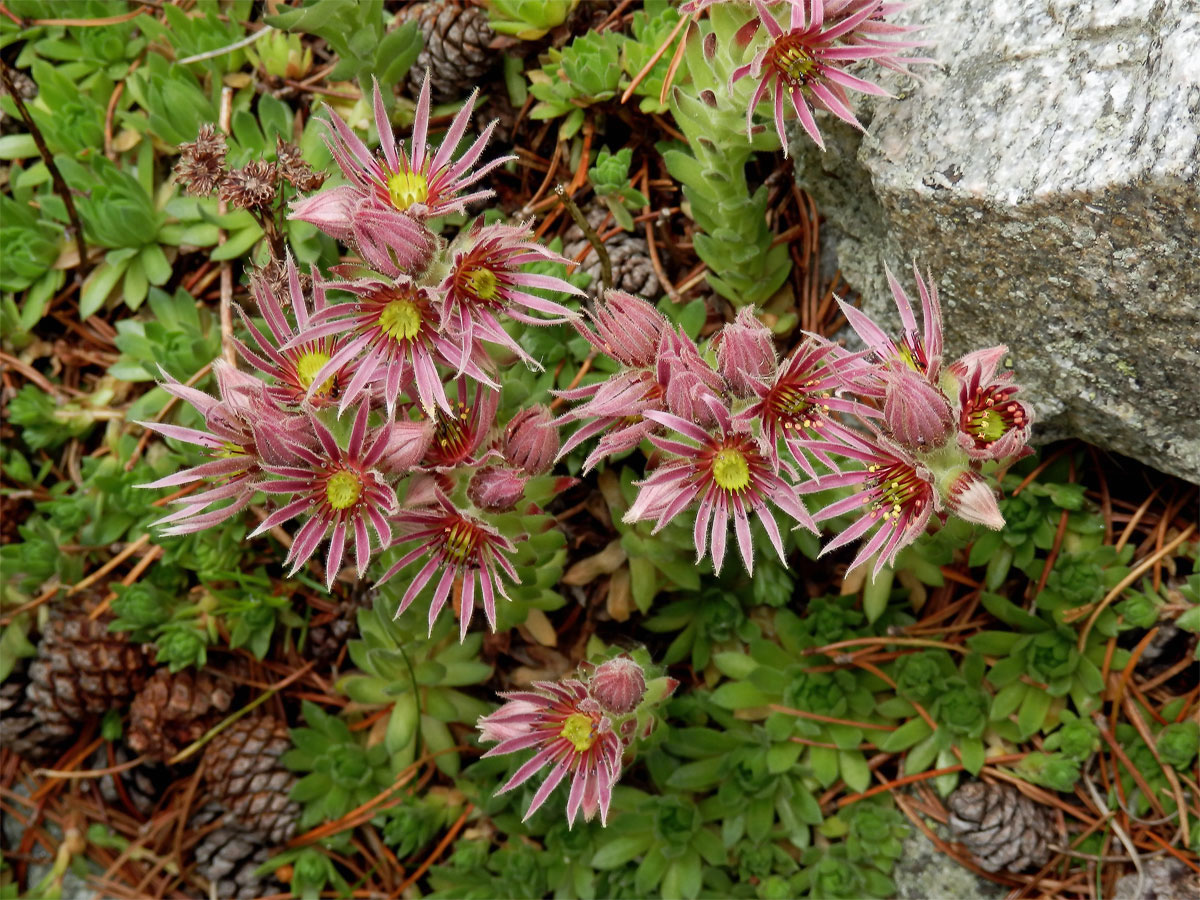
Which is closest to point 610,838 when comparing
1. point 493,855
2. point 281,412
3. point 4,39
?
point 493,855

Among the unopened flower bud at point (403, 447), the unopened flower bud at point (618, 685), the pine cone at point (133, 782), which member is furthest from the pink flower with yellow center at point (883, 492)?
the pine cone at point (133, 782)

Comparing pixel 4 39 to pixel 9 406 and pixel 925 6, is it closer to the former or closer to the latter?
pixel 9 406

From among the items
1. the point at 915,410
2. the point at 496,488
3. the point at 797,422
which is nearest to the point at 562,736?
the point at 496,488

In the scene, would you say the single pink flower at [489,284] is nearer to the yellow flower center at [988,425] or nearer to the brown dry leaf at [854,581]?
the yellow flower center at [988,425]

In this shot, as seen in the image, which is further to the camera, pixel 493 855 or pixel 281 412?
pixel 493 855

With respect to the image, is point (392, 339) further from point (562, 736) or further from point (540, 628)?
point (540, 628)
